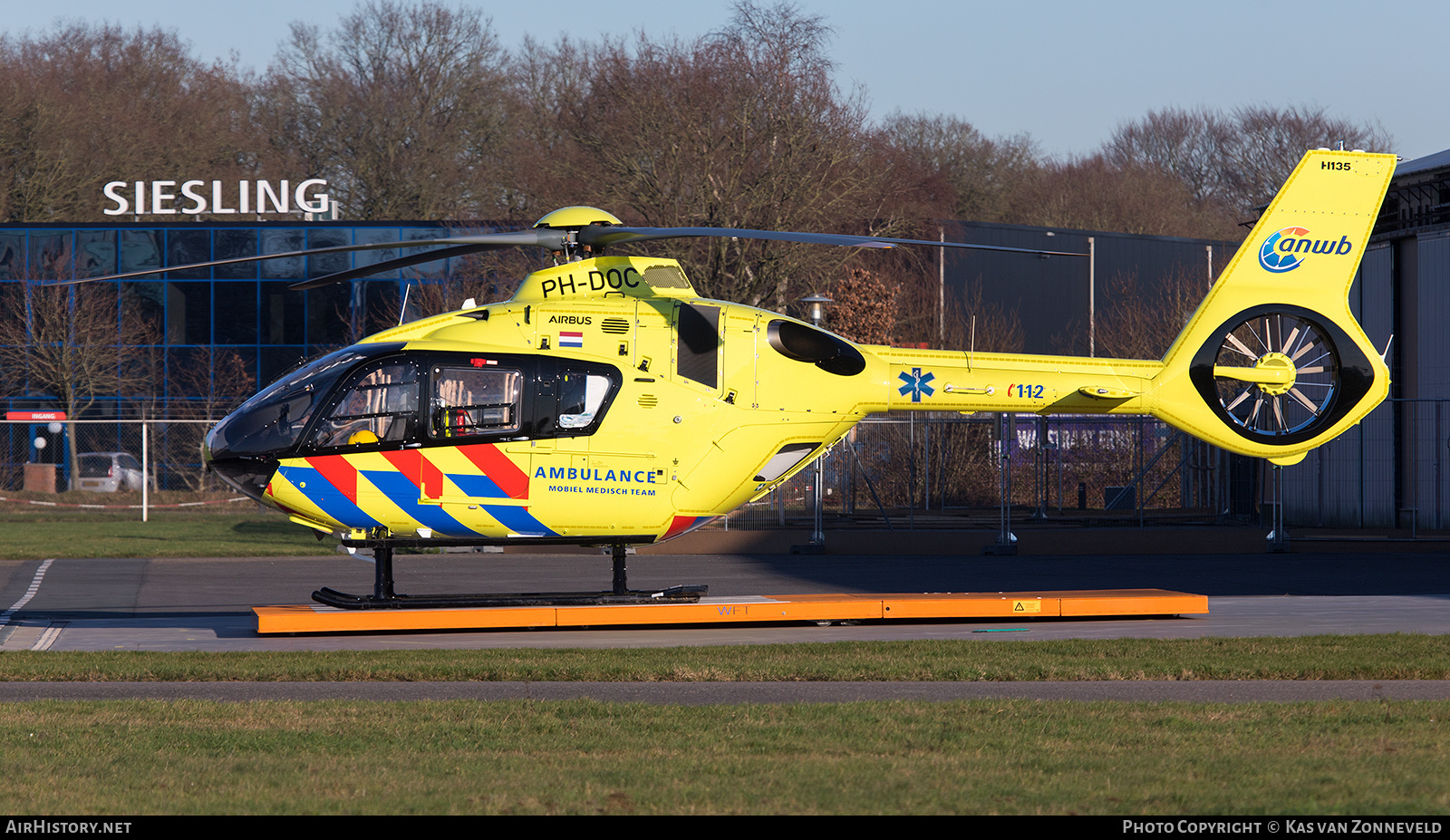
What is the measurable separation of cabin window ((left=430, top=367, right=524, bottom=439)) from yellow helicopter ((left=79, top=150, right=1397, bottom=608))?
19mm

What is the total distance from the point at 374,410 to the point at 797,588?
7.86 meters

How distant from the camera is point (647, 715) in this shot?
9.33 meters

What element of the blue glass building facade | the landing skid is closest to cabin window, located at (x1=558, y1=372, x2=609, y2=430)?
the landing skid

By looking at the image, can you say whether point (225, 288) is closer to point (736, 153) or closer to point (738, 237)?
point (736, 153)

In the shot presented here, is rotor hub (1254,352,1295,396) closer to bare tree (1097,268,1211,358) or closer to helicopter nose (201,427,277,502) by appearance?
helicopter nose (201,427,277,502)

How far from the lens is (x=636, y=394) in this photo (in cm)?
1400

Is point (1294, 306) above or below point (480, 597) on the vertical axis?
above

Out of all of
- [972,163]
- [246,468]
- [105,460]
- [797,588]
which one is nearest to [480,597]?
[246,468]

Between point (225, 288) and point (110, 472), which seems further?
point (225, 288)

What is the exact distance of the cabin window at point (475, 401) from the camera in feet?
44.7

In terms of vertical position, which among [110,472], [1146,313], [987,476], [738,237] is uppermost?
[1146,313]

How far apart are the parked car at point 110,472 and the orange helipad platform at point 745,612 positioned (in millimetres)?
29244

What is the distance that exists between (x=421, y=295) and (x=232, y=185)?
17626mm
